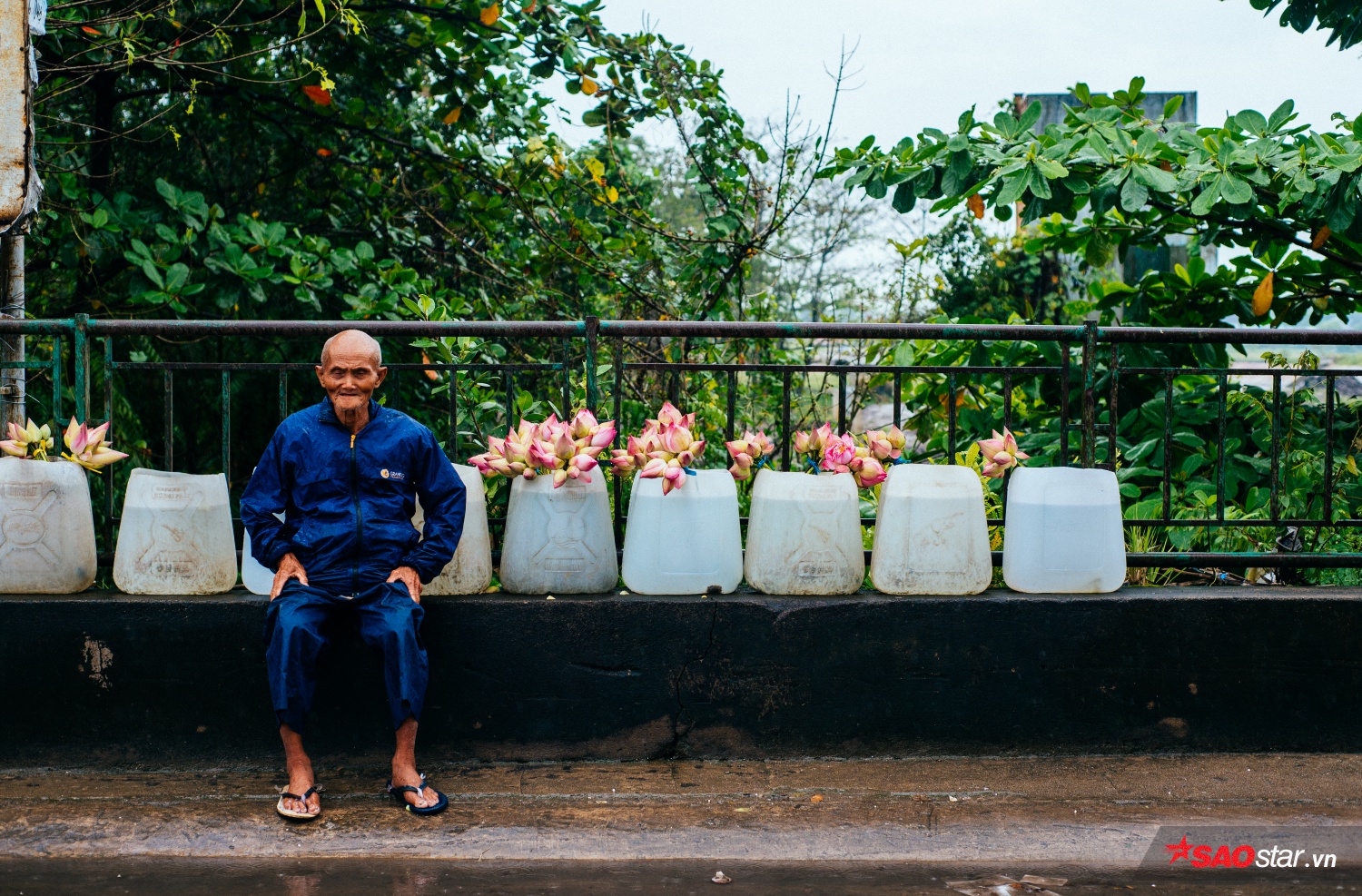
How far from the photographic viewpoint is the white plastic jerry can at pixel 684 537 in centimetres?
327

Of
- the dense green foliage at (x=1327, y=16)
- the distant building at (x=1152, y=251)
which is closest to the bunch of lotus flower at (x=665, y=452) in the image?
the dense green foliage at (x=1327, y=16)

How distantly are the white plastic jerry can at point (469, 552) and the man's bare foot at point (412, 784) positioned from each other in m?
0.56

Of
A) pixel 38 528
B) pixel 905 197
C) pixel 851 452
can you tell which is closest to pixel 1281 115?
pixel 905 197

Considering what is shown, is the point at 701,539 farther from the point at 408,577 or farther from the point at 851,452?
the point at 408,577

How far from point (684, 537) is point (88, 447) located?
75.5 inches

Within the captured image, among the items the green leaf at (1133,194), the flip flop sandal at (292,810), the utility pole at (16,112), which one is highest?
the green leaf at (1133,194)

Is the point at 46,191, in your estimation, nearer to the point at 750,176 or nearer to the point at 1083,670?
the point at 750,176

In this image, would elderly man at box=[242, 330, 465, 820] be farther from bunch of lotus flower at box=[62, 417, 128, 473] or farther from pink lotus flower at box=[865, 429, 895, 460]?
pink lotus flower at box=[865, 429, 895, 460]

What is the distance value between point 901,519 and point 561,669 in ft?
3.87

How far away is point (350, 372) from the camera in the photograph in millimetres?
2951

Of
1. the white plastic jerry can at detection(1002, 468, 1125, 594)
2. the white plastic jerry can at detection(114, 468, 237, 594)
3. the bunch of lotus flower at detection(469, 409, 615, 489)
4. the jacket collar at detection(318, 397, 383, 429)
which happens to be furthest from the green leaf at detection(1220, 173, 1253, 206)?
the white plastic jerry can at detection(114, 468, 237, 594)

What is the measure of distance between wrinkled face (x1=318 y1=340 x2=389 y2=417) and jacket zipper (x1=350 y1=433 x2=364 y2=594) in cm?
14

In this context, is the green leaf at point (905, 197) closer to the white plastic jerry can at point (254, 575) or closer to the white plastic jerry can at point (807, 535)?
the white plastic jerry can at point (807, 535)

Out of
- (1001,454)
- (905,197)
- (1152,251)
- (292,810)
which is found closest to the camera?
(292,810)
